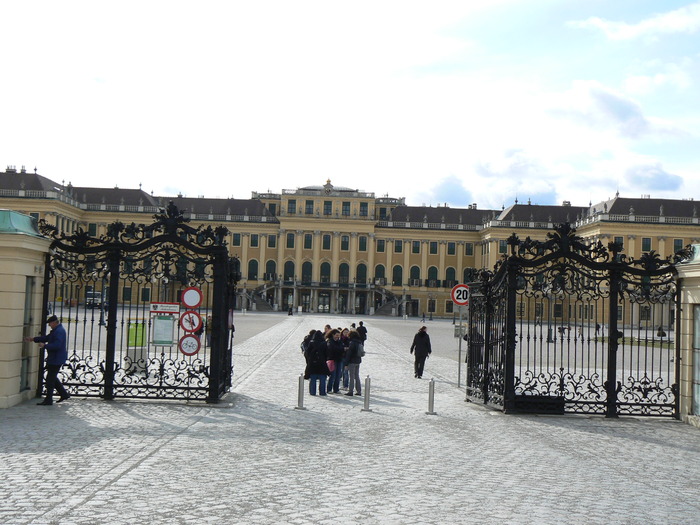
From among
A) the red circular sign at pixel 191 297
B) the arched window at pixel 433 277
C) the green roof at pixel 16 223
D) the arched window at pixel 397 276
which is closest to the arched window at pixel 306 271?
the arched window at pixel 397 276

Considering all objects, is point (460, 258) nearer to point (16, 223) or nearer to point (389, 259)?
point (389, 259)

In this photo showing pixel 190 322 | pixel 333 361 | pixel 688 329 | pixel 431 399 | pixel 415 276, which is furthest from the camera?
pixel 415 276

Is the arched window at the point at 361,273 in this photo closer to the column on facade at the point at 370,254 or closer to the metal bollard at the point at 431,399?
the column on facade at the point at 370,254

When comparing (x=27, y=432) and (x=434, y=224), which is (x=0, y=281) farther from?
(x=434, y=224)

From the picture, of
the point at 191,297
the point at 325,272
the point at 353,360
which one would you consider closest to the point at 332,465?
the point at 191,297

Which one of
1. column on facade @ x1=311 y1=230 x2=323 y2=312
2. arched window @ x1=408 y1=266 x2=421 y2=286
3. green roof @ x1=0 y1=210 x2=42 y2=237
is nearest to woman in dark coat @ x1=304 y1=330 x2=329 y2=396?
green roof @ x1=0 y1=210 x2=42 y2=237

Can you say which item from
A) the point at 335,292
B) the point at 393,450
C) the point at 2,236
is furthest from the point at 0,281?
the point at 335,292

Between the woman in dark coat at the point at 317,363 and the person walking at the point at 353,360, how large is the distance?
0.67m

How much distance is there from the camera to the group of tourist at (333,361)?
53.4ft

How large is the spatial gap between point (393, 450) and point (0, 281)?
6924 mm

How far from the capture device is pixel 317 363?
16.2 m

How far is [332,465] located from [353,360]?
7775 mm

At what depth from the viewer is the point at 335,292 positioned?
94.9 m

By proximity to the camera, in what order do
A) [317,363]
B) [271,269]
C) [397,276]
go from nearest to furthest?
1. [317,363]
2. [271,269]
3. [397,276]
